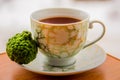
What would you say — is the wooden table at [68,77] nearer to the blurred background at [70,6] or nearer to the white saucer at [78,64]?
the white saucer at [78,64]

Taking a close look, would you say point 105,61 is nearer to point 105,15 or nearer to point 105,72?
point 105,72

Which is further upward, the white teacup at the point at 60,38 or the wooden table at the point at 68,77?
the white teacup at the point at 60,38

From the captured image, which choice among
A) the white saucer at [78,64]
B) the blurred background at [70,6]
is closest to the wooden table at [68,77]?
the white saucer at [78,64]

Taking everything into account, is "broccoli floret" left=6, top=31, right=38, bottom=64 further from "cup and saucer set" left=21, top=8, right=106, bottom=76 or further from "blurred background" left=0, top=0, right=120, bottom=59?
"blurred background" left=0, top=0, right=120, bottom=59

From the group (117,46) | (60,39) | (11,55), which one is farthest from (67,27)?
(117,46)

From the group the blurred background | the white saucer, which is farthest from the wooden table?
the blurred background

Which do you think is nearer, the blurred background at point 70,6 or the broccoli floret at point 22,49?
the broccoli floret at point 22,49

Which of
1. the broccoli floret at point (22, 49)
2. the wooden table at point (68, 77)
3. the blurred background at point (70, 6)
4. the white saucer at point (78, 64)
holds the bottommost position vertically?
the blurred background at point (70, 6)
